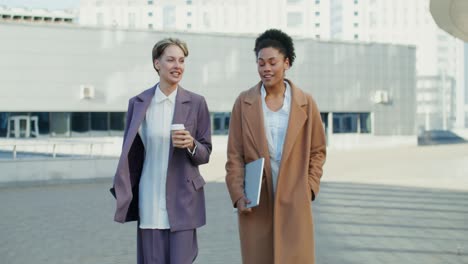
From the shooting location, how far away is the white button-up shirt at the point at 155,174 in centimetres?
418

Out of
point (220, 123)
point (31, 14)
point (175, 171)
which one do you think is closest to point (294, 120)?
point (175, 171)

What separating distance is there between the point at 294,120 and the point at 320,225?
6.16 m

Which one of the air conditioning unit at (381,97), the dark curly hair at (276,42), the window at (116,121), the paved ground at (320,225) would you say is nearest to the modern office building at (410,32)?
the air conditioning unit at (381,97)

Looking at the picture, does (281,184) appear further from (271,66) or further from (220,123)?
(220,123)

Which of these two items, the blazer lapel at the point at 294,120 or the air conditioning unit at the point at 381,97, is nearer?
the blazer lapel at the point at 294,120

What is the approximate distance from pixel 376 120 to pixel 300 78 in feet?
19.8

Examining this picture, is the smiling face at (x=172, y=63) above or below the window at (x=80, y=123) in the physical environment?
above

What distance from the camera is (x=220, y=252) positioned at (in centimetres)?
789

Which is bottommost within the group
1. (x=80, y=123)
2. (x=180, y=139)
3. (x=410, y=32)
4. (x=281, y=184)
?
(x=80, y=123)

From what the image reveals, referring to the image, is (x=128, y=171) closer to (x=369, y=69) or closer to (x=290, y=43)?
(x=290, y=43)

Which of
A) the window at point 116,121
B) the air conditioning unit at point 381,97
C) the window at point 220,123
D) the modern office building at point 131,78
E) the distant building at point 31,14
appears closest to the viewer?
the modern office building at point 131,78

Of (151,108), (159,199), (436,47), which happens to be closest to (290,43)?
(151,108)

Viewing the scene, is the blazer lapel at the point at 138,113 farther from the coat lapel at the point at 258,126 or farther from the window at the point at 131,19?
the window at the point at 131,19

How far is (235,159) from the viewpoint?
423cm
